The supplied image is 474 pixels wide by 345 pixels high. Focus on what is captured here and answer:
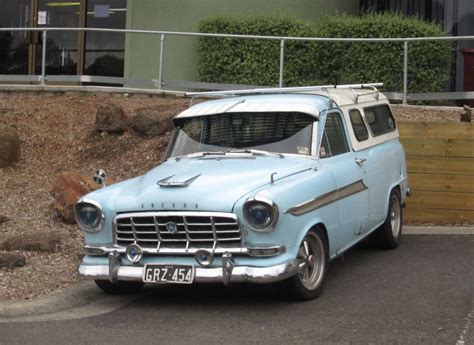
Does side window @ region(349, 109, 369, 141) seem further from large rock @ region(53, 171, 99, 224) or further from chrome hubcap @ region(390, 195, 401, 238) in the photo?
large rock @ region(53, 171, 99, 224)

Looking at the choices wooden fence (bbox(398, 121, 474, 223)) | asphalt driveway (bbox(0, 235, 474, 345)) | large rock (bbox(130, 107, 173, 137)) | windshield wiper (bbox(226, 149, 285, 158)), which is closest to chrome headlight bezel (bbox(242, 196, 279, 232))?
asphalt driveway (bbox(0, 235, 474, 345))

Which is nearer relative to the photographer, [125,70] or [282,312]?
[282,312]

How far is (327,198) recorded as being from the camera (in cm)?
641

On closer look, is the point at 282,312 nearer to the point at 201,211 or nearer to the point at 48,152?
the point at 201,211

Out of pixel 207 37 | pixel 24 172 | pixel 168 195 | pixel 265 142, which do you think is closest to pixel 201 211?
pixel 168 195

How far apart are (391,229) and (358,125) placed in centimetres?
130

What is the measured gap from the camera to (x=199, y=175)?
6.30 meters

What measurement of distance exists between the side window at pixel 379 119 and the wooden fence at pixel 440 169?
1099 millimetres

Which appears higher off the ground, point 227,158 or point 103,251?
point 227,158

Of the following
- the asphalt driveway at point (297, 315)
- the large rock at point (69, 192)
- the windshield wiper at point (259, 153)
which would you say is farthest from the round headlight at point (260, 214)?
the large rock at point (69, 192)

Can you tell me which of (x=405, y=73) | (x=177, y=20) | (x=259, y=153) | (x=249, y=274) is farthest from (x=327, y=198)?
(x=177, y=20)

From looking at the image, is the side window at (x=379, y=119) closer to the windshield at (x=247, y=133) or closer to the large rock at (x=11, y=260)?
the windshield at (x=247, y=133)

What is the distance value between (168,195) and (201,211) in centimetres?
36

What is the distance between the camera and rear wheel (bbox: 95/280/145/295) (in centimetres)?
650
